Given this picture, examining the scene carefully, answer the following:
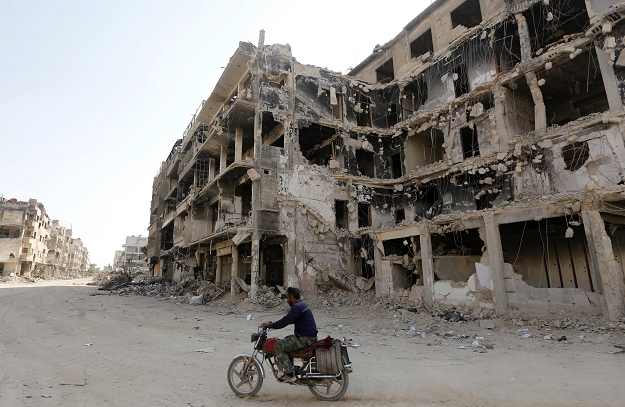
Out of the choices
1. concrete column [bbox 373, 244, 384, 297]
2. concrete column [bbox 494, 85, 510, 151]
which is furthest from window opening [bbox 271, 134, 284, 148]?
concrete column [bbox 494, 85, 510, 151]

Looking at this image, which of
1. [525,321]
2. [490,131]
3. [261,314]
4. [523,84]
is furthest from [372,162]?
[525,321]

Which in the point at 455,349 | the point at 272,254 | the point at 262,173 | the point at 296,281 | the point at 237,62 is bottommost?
the point at 455,349

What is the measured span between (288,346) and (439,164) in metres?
18.7

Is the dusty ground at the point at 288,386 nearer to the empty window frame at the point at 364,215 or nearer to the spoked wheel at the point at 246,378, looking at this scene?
the spoked wheel at the point at 246,378

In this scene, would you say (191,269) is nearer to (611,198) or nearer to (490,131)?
(490,131)

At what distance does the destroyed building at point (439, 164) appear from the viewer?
14195 mm

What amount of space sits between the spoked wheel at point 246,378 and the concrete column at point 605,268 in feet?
33.9

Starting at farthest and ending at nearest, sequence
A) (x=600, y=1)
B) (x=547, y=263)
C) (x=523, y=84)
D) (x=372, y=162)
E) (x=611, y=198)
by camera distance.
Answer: (x=372, y=162)
(x=523, y=84)
(x=547, y=263)
(x=600, y=1)
(x=611, y=198)

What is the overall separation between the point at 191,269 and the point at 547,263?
24131 millimetres

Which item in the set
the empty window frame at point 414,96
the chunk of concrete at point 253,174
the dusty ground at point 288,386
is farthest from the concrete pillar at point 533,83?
the chunk of concrete at point 253,174

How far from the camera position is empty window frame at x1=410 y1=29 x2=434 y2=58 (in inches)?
950

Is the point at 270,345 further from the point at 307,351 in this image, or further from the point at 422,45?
the point at 422,45

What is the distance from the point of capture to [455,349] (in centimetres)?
853

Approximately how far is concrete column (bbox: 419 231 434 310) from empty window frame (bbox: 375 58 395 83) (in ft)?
51.4
